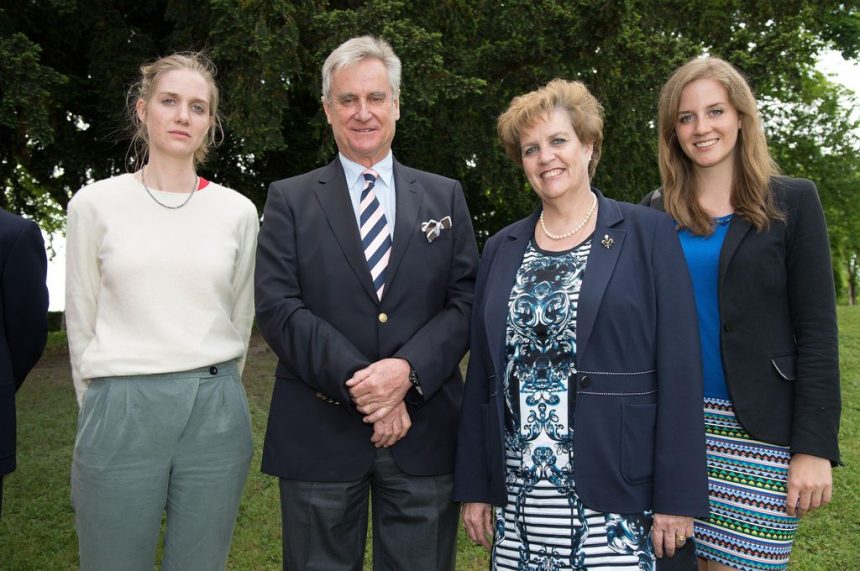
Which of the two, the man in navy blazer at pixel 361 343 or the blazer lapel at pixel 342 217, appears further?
the blazer lapel at pixel 342 217

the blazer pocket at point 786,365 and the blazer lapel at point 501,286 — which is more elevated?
the blazer lapel at point 501,286

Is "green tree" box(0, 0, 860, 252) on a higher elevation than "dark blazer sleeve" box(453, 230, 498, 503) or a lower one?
higher

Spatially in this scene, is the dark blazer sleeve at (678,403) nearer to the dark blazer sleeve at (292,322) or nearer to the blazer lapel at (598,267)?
the blazer lapel at (598,267)

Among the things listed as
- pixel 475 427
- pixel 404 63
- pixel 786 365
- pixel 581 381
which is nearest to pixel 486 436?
pixel 475 427

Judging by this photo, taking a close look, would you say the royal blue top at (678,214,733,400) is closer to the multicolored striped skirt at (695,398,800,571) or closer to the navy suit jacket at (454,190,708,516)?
the multicolored striped skirt at (695,398,800,571)

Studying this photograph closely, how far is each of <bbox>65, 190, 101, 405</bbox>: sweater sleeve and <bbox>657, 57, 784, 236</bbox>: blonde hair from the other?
2405 mm

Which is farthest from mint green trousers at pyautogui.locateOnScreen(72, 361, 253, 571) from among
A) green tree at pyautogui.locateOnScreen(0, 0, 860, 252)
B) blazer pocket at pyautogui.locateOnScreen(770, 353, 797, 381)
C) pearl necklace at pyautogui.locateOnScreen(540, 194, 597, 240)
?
green tree at pyautogui.locateOnScreen(0, 0, 860, 252)

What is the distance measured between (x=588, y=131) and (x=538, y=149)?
0.70ft

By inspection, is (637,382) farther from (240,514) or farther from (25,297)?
(240,514)

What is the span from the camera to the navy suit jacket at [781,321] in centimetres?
284

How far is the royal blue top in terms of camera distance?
2986 mm

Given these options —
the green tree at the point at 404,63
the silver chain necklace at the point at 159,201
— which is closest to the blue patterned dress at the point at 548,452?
the silver chain necklace at the point at 159,201

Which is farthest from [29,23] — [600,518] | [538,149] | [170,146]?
[600,518]

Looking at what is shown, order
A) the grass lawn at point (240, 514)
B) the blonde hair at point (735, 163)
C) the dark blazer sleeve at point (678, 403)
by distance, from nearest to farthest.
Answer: the dark blazer sleeve at point (678, 403)
the blonde hair at point (735, 163)
the grass lawn at point (240, 514)
